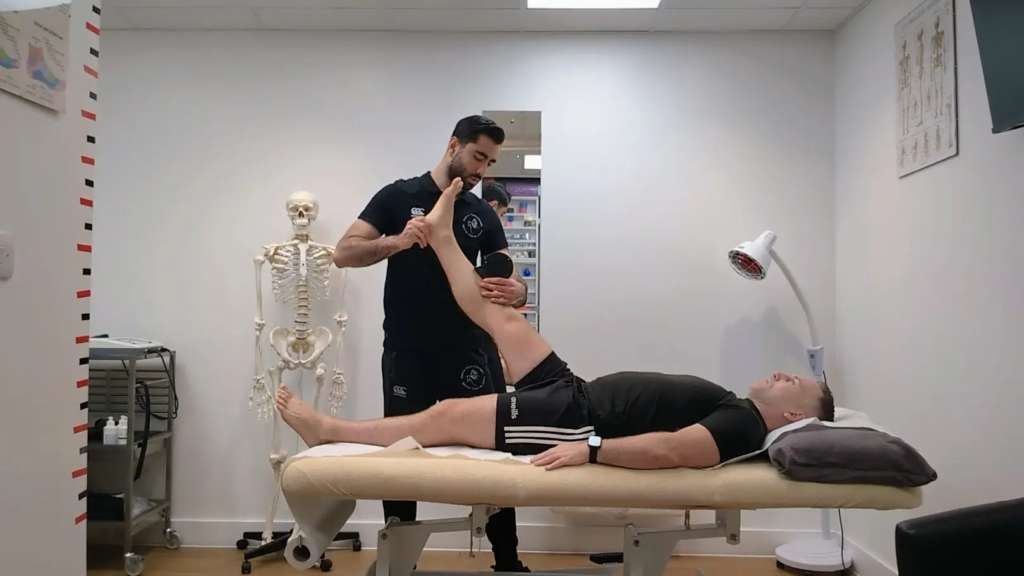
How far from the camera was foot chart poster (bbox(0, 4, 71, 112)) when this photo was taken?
4.55 ft

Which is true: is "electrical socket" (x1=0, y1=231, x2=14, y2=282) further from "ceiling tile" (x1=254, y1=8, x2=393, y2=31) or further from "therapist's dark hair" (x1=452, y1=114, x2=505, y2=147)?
"ceiling tile" (x1=254, y1=8, x2=393, y2=31)

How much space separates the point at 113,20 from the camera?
3.09m

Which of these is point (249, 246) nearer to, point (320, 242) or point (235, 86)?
point (320, 242)

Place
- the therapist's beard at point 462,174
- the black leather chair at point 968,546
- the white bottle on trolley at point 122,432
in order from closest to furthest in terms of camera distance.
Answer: the black leather chair at point 968,546 < the therapist's beard at point 462,174 < the white bottle on trolley at point 122,432

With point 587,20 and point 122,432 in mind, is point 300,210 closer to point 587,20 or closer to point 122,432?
point 122,432

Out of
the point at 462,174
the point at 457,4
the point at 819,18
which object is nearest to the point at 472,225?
the point at 462,174

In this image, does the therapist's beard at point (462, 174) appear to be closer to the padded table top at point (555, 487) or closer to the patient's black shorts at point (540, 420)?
the patient's black shorts at point (540, 420)

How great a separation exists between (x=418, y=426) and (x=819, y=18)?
2.46 meters

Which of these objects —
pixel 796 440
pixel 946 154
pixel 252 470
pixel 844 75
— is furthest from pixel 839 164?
pixel 252 470

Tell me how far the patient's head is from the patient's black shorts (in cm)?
52

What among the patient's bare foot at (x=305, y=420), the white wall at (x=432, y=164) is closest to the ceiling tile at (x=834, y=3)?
the white wall at (x=432, y=164)

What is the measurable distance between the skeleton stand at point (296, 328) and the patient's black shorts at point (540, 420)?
1.35 m

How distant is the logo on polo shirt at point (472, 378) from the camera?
2.24m

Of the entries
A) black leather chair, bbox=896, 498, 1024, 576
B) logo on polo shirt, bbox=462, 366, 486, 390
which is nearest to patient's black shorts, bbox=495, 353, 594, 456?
logo on polo shirt, bbox=462, 366, 486, 390
